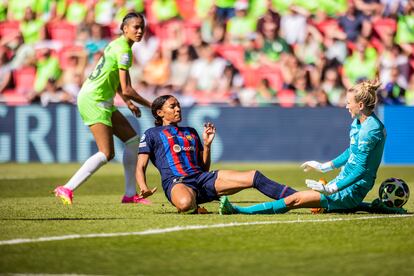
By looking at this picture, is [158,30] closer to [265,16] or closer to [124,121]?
[265,16]

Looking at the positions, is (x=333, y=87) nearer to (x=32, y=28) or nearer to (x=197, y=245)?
(x=32, y=28)

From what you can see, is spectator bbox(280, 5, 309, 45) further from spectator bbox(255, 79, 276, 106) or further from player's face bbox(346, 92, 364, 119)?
player's face bbox(346, 92, 364, 119)

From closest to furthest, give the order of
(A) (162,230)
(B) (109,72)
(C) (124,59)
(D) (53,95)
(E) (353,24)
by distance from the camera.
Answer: (A) (162,230)
(C) (124,59)
(B) (109,72)
(D) (53,95)
(E) (353,24)

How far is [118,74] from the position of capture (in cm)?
1127

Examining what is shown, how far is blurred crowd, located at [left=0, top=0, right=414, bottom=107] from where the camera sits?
20.2m

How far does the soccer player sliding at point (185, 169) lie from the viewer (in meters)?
9.09

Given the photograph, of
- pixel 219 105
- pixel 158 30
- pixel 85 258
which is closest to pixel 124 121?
pixel 85 258

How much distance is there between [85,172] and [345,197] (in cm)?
310

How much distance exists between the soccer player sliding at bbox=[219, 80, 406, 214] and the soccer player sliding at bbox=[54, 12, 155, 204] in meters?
2.25

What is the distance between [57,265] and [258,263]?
1234 mm

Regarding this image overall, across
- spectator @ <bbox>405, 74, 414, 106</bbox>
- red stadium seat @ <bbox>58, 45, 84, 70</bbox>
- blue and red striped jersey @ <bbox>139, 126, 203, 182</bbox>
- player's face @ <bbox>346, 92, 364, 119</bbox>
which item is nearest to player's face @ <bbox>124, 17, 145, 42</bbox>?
blue and red striped jersey @ <bbox>139, 126, 203, 182</bbox>

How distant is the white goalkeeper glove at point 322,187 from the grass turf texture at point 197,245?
26 cm

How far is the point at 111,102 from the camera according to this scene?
36.8 feet

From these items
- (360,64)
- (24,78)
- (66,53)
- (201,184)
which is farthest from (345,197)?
(24,78)
